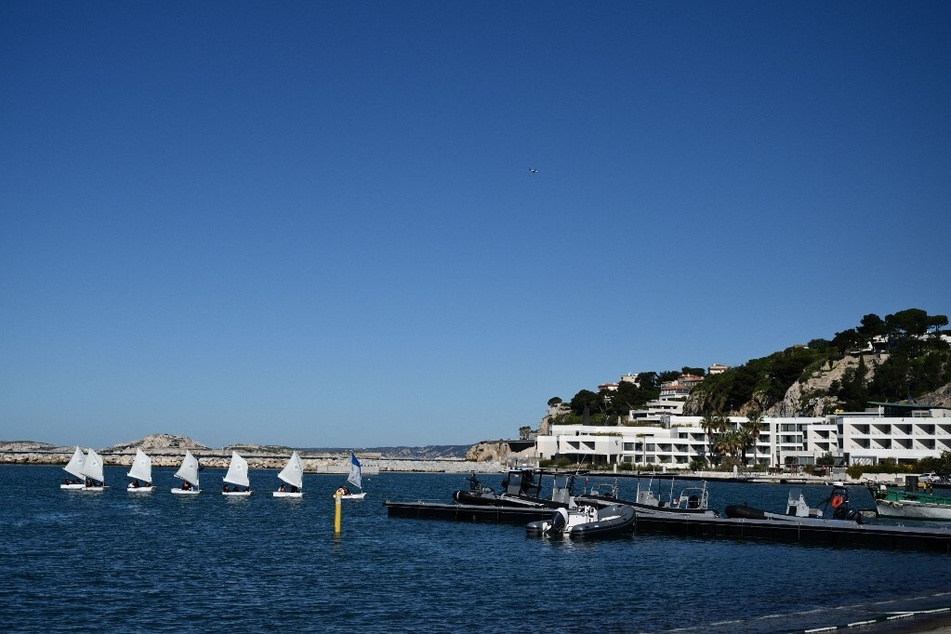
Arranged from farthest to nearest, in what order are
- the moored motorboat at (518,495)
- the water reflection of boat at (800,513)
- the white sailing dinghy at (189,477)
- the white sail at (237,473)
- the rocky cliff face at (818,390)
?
1. the rocky cliff face at (818,390)
2. the white sailing dinghy at (189,477)
3. the white sail at (237,473)
4. the moored motorboat at (518,495)
5. the water reflection of boat at (800,513)

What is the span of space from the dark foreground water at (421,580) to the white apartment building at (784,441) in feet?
333

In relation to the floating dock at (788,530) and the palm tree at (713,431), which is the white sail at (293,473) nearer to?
the floating dock at (788,530)

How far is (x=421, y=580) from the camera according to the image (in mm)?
38688

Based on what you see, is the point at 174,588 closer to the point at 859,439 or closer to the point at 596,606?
the point at 596,606

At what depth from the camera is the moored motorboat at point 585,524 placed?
53.6 metres

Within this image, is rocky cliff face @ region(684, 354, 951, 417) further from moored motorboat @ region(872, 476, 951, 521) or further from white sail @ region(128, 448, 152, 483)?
white sail @ region(128, 448, 152, 483)

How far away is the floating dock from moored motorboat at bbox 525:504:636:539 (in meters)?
2.87

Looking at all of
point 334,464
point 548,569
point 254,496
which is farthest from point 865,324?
point 548,569

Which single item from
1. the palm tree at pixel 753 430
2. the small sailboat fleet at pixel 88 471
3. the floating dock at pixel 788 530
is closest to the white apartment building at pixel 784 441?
the palm tree at pixel 753 430

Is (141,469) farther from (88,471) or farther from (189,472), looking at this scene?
(189,472)

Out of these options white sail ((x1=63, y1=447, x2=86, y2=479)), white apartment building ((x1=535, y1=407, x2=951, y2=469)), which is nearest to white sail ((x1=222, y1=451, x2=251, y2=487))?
white sail ((x1=63, y1=447, x2=86, y2=479))

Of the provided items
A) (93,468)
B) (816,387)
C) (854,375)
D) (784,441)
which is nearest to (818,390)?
(816,387)

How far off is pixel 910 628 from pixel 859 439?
130575 mm

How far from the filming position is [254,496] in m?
98.8
